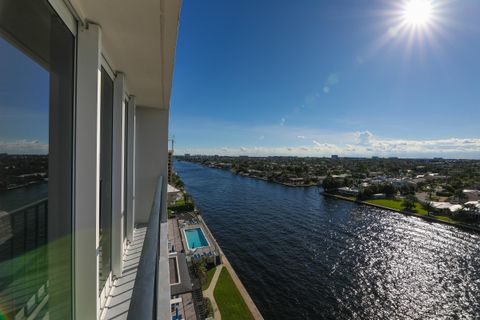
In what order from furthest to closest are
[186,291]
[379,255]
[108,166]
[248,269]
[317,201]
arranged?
1. [317,201]
2. [379,255]
3. [248,269]
4. [186,291]
5. [108,166]

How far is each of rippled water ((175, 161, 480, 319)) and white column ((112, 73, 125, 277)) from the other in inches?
287

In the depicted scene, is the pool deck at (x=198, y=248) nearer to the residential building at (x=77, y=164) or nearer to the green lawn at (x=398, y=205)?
the residential building at (x=77, y=164)

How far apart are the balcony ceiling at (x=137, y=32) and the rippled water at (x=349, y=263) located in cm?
826

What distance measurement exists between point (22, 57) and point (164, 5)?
578 mm

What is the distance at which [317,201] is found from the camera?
22.8 metres

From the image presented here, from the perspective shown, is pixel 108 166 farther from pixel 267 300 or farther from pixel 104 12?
pixel 267 300

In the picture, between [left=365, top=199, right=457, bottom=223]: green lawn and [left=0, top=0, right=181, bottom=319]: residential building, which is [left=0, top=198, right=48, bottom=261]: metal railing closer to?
[left=0, top=0, right=181, bottom=319]: residential building

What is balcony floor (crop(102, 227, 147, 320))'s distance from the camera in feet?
4.99

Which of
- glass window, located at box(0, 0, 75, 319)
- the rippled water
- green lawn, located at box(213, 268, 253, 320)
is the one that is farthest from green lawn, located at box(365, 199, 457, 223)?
glass window, located at box(0, 0, 75, 319)

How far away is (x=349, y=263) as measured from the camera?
1090cm

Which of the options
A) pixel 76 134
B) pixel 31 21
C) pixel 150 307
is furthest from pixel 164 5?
pixel 150 307

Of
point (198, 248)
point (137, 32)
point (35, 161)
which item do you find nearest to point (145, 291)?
point (35, 161)

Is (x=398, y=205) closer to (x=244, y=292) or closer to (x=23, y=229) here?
(x=244, y=292)

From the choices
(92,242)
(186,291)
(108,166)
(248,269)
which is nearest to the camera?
(92,242)
